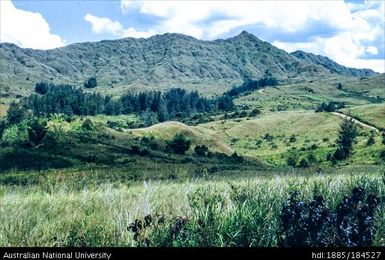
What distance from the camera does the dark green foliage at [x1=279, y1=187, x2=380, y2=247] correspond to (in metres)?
6.84

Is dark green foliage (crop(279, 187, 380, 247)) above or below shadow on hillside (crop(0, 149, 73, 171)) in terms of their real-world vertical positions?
above

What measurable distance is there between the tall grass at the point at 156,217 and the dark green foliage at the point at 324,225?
211mm

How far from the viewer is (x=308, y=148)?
334 feet

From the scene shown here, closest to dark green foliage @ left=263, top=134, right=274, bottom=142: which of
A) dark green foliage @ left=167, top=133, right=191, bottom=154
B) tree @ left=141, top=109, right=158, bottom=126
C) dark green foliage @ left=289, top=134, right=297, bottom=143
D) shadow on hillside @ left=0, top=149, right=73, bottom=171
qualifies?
dark green foliage @ left=289, top=134, right=297, bottom=143

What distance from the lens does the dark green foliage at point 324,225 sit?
684 cm

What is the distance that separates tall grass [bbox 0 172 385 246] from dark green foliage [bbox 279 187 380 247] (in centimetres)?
21

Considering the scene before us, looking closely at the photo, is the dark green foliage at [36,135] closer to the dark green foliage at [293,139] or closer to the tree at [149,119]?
the dark green foliage at [293,139]

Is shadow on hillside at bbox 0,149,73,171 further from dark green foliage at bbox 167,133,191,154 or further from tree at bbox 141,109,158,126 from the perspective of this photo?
tree at bbox 141,109,158,126

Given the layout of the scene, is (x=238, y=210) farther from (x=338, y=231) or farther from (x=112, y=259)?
(x=112, y=259)

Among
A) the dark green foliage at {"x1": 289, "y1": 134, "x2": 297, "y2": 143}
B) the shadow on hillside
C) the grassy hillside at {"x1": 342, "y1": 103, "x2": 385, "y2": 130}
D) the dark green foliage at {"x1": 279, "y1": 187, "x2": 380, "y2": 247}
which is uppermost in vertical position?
the grassy hillside at {"x1": 342, "y1": 103, "x2": 385, "y2": 130}

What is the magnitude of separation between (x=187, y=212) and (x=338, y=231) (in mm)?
2359

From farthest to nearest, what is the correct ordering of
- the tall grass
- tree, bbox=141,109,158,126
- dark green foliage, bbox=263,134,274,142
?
tree, bbox=141,109,158,126
dark green foliage, bbox=263,134,274,142
the tall grass

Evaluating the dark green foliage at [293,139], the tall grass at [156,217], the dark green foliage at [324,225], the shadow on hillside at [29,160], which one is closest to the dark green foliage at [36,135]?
the shadow on hillside at [29,160]

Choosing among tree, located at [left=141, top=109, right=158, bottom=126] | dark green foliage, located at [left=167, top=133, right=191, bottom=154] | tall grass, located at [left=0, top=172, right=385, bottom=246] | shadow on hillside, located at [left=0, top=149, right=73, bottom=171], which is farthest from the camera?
tree, located at [left=141, top=109, right=158, bottom=126]
